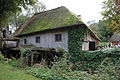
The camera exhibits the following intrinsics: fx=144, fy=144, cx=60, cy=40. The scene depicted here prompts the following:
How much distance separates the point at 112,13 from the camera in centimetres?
1975

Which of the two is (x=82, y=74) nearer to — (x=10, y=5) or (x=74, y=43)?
(x=74, y=43)

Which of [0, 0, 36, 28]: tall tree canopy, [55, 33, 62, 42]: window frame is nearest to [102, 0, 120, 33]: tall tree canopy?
[55, 33, 62, 42]: window frame

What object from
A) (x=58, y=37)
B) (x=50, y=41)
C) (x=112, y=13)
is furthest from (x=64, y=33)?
(x=112, y=13)

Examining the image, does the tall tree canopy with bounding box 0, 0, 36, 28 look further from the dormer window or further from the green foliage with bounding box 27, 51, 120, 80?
the green foliage with bounding box 27, 51, 120, 80

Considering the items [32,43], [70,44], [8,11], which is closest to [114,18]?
[70,44]

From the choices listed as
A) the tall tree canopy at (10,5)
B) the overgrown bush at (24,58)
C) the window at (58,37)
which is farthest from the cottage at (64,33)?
the tall tree canopy at (10,5)

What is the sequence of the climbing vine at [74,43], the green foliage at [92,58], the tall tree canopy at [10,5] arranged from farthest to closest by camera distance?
the climbing vine at [74,43] → the tall tree canopy at [10,5] → the green foliage at [92,58]

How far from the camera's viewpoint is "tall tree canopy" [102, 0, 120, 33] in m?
17.6

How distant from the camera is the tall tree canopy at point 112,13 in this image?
1758 cm

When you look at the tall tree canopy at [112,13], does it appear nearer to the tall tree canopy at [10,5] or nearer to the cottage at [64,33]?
the cottage at [64,33]

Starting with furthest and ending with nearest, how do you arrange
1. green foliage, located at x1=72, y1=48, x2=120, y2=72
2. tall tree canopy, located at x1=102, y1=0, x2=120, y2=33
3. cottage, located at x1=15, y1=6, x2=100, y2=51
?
tall tree canopy, located at x1=102, y1=0, x2=120, y2=33
cottage, located at x1=15, y1=6, x2=100, y2=51
green foliage, located at x1=72, y1=48, x2=120, y2=72

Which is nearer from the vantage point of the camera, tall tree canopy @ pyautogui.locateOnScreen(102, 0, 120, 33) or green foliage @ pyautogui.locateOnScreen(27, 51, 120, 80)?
green foliage @ pyautogui.locateOnScreen(27, 51, 120, 80)

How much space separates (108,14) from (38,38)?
10408 mm

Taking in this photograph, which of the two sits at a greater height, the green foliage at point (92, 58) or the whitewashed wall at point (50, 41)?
the whitewashed wall at point (50, 41)
